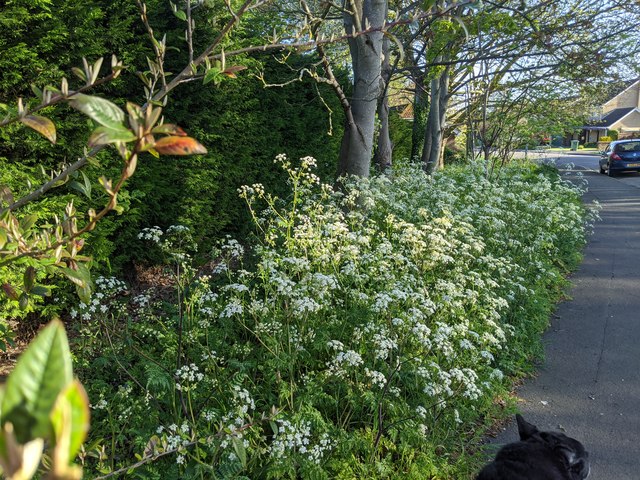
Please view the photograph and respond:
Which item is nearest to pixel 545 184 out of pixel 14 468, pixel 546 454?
pixel 546 454

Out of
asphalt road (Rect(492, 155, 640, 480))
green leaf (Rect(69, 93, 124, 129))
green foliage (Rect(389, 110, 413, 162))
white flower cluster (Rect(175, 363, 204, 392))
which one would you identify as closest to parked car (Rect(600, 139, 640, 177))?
green foliage (Rect(389, 110, 413, 162))

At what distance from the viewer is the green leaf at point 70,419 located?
15.1 inches

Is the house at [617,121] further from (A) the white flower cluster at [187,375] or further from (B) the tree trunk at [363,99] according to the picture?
(A) the white flower cluster at [187,375]

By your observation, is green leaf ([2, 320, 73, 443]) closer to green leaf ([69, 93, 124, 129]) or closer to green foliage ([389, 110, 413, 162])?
green leaf ([69, 93, 124, 129])

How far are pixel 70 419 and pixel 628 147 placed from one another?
3006 centimetres

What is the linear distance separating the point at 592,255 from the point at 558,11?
640cm

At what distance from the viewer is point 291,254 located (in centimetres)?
497

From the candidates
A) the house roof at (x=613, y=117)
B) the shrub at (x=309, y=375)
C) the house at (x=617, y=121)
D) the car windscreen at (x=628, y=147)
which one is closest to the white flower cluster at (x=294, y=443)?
the shrub at (x=309, y=375)

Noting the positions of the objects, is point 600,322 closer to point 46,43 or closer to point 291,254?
point 291,254

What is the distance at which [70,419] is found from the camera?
396mm

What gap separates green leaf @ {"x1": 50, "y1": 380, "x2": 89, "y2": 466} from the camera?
15.1 inches

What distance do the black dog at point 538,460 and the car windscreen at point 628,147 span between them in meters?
27.3

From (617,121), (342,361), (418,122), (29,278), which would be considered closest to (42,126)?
(29,278)

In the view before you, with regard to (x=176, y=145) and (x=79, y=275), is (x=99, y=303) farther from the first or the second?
(x=176, y=145)
